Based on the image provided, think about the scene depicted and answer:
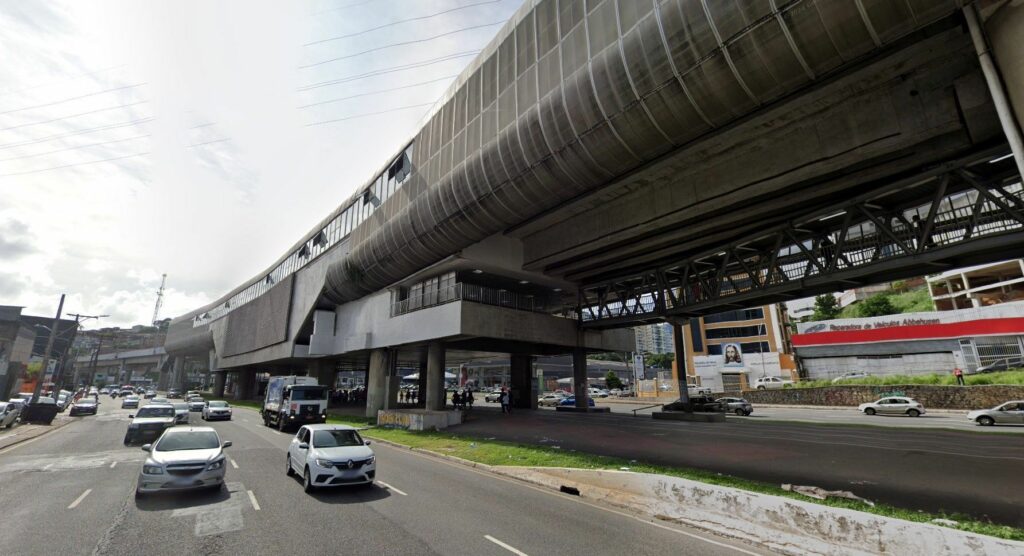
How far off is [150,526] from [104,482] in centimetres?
588

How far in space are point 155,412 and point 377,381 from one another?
16.3 metres

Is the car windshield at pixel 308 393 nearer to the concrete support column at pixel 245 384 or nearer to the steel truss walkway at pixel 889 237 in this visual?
the steel truss walkway at pixel 889 237

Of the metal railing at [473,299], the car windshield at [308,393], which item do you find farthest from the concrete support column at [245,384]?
the car windshield at [308,393]

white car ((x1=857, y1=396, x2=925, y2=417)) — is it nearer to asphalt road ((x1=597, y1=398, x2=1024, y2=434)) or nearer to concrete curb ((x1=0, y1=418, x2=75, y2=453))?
asphalt road ((x1=597, y1=398, x2=1024, y2=434))

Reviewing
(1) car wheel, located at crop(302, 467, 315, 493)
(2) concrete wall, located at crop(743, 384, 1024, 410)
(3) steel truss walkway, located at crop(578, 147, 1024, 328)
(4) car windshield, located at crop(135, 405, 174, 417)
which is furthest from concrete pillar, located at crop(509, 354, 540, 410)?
(2) concrete wall, located at crop(743, 384, 1024, 410)

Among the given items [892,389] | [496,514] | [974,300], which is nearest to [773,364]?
[892,389]

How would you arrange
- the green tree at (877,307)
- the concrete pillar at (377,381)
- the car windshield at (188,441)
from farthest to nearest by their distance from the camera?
1. the green tree at (877,307)
2. the concrete pillar at (377,381)
3. the car windshield at (188,441)

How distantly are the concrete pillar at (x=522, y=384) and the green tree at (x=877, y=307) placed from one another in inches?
2567

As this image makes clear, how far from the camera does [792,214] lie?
61.8ft

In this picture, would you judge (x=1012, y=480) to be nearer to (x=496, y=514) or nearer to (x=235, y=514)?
(x=496, y=514)

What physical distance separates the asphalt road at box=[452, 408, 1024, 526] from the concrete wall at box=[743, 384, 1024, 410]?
69.6 feet

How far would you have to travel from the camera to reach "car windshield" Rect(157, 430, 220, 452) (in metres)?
11.0

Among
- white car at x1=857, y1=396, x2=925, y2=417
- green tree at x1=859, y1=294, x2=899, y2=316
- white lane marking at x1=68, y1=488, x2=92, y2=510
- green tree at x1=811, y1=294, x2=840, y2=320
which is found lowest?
white lane marking at x1=68, y1=488, x2=92, y2=510

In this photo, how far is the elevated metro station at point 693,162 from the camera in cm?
1160
